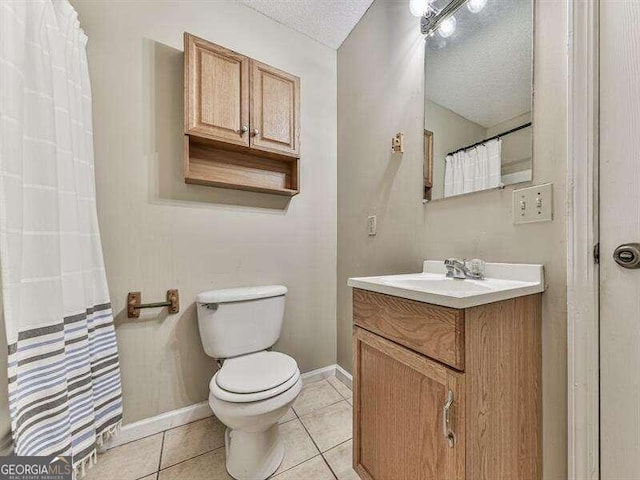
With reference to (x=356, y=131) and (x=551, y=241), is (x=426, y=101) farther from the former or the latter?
(x=551, y=241)

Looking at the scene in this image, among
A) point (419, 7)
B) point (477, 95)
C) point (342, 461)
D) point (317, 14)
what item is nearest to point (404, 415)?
point (342, 461)

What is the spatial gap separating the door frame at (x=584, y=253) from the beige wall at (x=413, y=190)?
33 millimetres

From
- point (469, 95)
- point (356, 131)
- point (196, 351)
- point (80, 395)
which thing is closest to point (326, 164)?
point (356, 131)

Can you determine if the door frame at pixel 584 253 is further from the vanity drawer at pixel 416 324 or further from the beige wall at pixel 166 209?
the beige wall at pixel 166 209

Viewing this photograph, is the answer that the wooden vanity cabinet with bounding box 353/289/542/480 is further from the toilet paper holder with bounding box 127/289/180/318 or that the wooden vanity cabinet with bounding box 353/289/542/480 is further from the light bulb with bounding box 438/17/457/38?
the light bulb with bounding box 438/17/457/38

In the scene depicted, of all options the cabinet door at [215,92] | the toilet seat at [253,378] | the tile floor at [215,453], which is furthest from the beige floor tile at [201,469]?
the cabinet door at [215,92]

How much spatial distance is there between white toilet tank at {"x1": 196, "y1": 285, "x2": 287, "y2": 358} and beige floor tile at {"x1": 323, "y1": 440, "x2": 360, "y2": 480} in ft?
1.92

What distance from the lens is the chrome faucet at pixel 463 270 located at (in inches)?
38.6

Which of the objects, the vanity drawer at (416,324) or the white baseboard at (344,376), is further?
the white baseboard at (344,376)

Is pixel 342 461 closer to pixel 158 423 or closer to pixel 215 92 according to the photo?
pixel 158 423

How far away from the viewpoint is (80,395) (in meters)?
0.98

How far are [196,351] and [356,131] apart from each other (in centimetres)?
164

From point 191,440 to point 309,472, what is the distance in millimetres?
617

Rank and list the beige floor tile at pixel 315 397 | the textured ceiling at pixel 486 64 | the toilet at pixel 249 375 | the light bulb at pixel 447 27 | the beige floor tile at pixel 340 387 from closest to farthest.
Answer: the textured ceiling at pixel 486 64 < the toilet at pixel 249 375 < the light bulb at pixel 447 27 < the beige floor tile at pixel 315 397 < the beige floor tile at pixel 340 387
